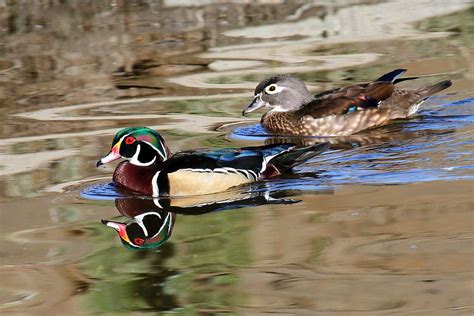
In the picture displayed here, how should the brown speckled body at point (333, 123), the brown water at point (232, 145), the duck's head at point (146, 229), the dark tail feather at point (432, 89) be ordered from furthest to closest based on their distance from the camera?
the dark tail feather at point (432, 89) → the brown speckled body at point (333, 123) → the duck's head at point (146, 229) → the brown water at point (232, 145)

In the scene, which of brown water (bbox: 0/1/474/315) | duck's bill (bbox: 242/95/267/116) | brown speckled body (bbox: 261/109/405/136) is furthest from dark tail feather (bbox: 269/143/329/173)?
duck's bill (bbox: 242/95/267/116)

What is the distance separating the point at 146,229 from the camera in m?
8.90

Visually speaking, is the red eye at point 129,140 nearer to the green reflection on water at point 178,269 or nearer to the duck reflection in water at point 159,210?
the duck reflection in water at point 159,210

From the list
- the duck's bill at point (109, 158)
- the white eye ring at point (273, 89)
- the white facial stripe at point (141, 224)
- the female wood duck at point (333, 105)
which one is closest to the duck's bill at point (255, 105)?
the female wood duck at point (333, 105)

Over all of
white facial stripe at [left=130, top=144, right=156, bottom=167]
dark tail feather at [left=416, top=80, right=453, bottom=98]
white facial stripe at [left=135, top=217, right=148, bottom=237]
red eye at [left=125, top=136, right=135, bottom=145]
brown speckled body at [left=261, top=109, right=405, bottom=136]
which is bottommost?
brown speckled body at [left=261, top=109, right=405, bottom=136]

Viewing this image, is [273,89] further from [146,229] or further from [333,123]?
[146,229]

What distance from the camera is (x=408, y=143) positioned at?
Answer: 449 inches

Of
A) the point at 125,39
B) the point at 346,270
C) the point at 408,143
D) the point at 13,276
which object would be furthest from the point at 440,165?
the point at 125,39

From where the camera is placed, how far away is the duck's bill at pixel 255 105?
42.0 ft

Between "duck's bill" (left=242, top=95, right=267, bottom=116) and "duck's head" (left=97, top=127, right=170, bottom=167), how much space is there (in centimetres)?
261

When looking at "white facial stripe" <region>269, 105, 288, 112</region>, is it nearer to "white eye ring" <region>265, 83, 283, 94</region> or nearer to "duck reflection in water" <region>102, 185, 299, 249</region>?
"white eye ring" <region>265, 83, 283, 94</region>

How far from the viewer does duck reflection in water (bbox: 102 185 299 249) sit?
8.65 metres

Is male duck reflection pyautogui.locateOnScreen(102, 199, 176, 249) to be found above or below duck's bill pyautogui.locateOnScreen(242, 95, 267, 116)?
above

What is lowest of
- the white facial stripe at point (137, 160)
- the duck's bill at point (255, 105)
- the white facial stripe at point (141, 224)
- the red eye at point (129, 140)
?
the duck's bill at point (255, 105)
